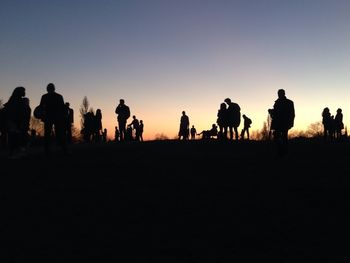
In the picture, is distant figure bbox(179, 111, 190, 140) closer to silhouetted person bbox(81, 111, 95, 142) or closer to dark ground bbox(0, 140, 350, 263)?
silhouetted person bbox(81, 111, 95, 142)

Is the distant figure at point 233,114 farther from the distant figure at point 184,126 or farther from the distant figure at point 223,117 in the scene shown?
the distant figure at point 184,126

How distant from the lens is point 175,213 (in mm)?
9852

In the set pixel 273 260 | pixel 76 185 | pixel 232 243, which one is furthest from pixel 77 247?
pixel 76 185

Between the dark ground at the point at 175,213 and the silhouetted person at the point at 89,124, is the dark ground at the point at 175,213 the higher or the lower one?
the lower one

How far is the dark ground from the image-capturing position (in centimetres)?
797

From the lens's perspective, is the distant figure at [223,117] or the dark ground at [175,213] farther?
the distant figure at [223,117]

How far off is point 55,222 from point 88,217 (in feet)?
1.83

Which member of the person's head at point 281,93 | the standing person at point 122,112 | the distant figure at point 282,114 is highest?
the standing person at point 122,112

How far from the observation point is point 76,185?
12453mm

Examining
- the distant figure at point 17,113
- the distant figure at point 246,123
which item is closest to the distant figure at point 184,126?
the distant figure at point 246,123

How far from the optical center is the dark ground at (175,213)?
797cm

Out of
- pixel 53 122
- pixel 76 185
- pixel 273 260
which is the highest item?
pixel 53 122

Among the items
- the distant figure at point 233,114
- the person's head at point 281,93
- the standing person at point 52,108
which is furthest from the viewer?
the distant figure at point 233,114

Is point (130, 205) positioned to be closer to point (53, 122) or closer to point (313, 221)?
point (313, 221)
